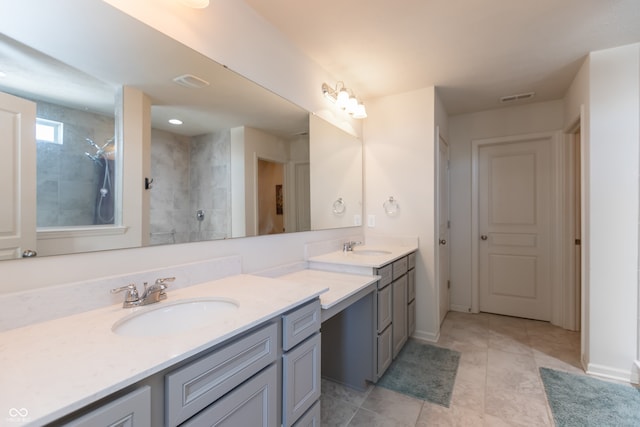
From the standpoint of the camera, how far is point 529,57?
213 centimetres

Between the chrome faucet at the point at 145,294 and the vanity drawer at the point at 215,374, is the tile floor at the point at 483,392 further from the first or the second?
the chrome faucet at the point at 145,294

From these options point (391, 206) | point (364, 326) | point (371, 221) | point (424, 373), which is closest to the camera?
point (364, 326)

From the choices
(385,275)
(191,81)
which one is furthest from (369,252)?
(191,81)

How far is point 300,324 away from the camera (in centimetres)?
114

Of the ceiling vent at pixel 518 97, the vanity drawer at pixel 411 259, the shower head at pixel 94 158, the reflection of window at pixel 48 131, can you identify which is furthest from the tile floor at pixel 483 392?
the ceiling vent at pixel 518 97

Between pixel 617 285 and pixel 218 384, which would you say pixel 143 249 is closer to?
pixel 218 384

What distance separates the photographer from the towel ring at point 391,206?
9.09ft

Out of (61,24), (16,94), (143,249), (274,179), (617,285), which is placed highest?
(61,24)

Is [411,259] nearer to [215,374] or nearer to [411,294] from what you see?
[411,294]

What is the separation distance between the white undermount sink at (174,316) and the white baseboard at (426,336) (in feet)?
7.00

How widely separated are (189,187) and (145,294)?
0.51m

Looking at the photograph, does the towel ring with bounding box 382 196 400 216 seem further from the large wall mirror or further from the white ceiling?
the large wall mirror

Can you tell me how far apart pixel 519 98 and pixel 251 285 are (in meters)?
3.14

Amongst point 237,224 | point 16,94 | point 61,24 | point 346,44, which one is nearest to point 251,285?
point 237,224
